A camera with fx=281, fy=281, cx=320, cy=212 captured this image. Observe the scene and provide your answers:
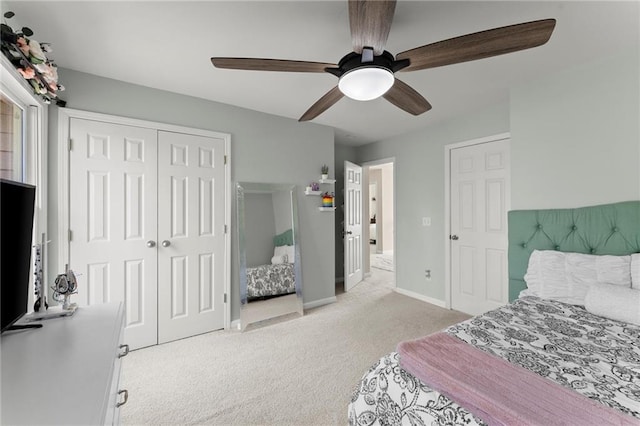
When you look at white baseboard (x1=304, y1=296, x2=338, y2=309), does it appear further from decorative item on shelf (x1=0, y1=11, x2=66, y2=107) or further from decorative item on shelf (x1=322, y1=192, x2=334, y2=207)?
decorative item on shelf (x1=0, y1=11, x2=66, y2=107)

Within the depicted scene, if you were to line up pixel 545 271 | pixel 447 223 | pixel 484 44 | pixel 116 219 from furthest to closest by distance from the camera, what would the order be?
pixel 447 223
pixel 116 219
pixel 545 271
pixel 484 44

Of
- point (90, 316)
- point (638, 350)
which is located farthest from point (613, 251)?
point (90, 316)

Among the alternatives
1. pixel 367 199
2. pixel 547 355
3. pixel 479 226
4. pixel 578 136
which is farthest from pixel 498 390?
pixel 367 199

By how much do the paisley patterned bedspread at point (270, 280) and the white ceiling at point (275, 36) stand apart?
186 centimetres

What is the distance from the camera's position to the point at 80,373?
0.84 meters

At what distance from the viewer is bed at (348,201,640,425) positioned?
92 cm

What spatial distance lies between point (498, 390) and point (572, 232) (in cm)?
185

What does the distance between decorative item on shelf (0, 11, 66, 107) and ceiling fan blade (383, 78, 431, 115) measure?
199cm

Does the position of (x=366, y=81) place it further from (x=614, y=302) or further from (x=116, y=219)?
(x=116, y=219)

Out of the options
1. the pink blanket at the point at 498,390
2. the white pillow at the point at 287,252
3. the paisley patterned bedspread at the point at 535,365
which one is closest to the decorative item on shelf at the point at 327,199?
the white pillow at the point at 287,252

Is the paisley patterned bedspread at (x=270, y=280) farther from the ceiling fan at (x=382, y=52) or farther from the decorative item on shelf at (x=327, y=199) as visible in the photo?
the ceiling fan at (x=382, y=52)

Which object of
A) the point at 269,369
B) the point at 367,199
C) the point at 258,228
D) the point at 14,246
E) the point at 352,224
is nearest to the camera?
the point at 14,246

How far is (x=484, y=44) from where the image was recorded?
52.0 inches

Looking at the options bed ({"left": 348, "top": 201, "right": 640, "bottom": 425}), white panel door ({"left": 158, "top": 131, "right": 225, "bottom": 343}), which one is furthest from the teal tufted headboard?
white panel door ({"left": 158, "top": 131, "right": 225, "bottom": 343})
